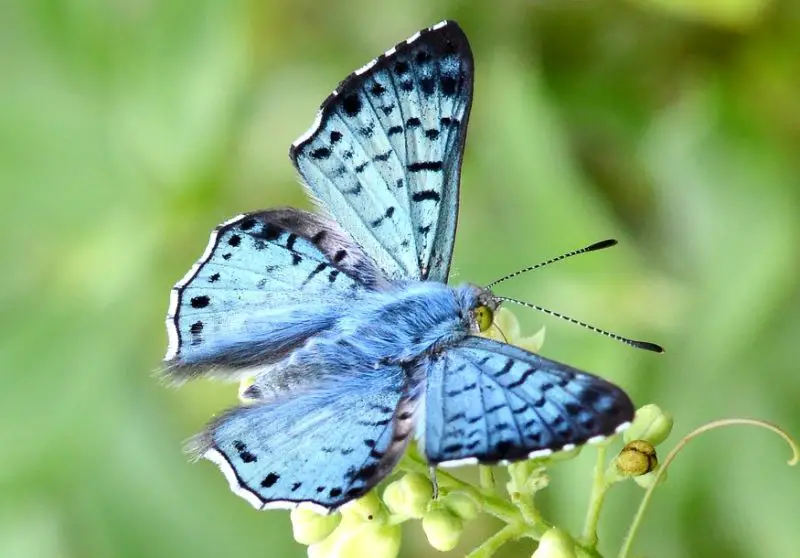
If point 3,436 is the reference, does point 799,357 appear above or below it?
below

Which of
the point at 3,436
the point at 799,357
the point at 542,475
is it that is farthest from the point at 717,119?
the point at 3,436

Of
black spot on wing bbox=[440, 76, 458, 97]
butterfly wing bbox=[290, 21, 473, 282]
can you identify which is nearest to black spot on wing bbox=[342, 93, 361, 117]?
butterfly wing bbox=[290, 21, 473, 282]

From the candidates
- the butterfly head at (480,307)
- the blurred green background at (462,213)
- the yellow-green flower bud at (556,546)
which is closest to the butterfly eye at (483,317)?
the butterfly head at (480,307)

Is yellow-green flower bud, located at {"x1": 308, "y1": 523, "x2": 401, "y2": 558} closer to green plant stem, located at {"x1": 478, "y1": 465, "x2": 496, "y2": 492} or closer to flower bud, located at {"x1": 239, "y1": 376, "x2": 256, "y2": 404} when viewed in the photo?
green plant stem, located at {"x1": 478, "y1": 465, "x2": 496, "y2": 492}

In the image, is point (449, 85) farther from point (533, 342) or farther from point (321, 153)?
point (533, 342)

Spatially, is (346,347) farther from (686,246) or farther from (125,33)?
(125,33)

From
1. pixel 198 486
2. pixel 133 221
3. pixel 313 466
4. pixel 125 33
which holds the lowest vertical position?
pixel 198 486

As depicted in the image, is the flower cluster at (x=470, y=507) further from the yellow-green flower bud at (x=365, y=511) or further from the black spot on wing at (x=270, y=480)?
the black spot on wing at (x=270, y=480)
